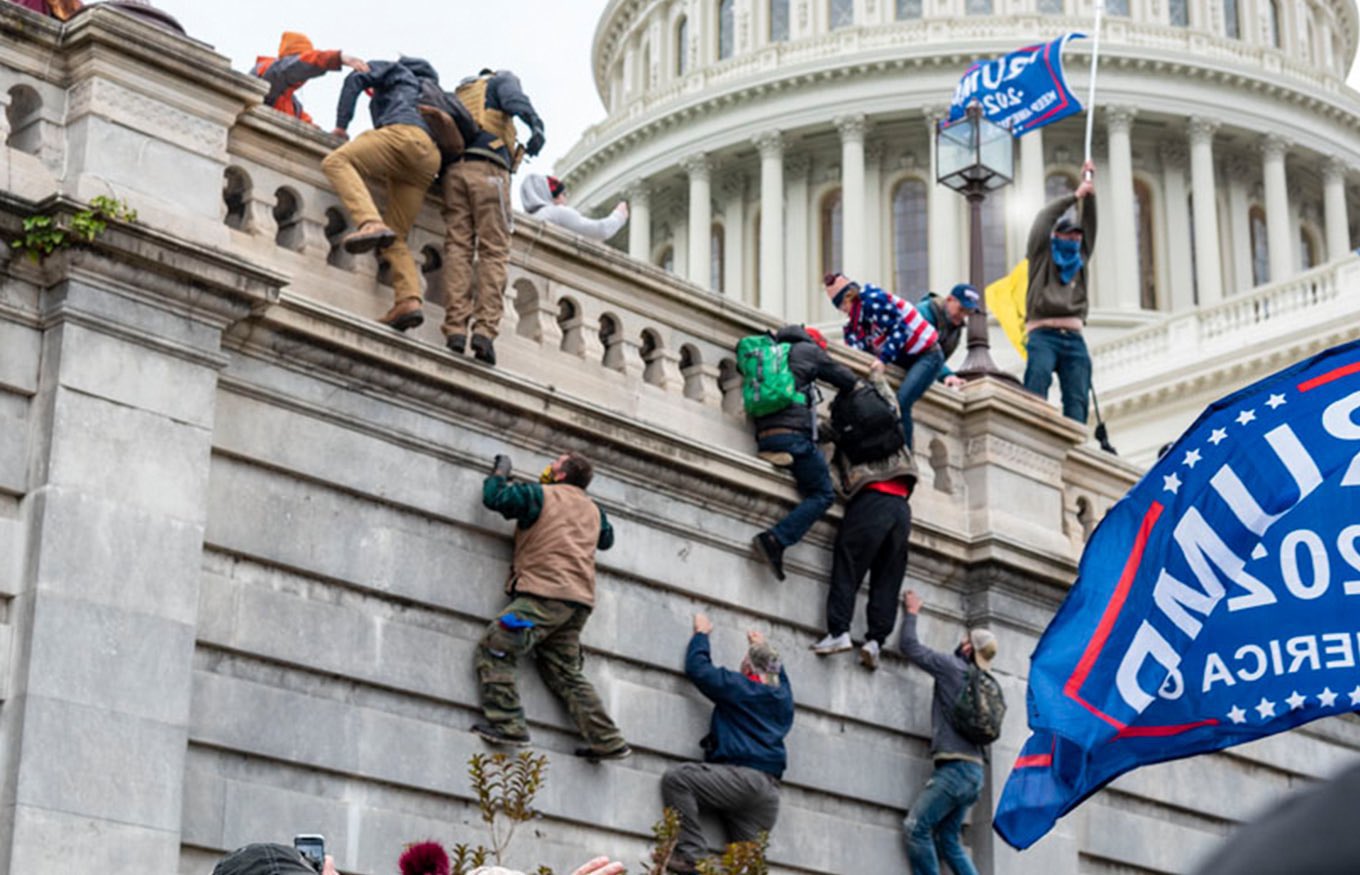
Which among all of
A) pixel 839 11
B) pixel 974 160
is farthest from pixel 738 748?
pixel 839 11

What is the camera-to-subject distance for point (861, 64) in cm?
7288

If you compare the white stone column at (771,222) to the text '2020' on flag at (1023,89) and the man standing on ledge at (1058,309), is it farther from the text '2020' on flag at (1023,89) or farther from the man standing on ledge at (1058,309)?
the man standing on ledge at (1058,309)

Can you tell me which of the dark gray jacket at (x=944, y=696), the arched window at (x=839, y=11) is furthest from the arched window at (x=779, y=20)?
the dark gray jacket at (x=944, y=696)

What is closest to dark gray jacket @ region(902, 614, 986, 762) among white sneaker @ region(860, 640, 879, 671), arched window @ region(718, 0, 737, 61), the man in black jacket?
white sneaker @ region(860, 640, 879, 671)

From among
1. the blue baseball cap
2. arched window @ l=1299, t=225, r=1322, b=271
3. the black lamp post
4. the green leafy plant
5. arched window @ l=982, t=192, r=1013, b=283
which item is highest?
arched window @ l=1299, t=225, r=1322, b=271

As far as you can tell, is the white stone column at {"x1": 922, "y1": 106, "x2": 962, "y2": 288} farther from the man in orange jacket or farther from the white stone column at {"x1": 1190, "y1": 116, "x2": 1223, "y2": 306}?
the man in orange jacket

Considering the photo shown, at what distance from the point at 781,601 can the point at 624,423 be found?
5.78 feet

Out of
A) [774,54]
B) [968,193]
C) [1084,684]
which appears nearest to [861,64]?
[774,54]

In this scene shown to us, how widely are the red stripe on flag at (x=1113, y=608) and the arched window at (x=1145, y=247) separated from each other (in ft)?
202

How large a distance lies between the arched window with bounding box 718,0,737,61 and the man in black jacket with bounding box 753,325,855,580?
65067mm

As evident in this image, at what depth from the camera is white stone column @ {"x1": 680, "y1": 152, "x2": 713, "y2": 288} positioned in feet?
242

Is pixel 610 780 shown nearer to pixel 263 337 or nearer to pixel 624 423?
pixel 624 423

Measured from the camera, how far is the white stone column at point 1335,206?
238 feet

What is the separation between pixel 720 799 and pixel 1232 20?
227 feet
